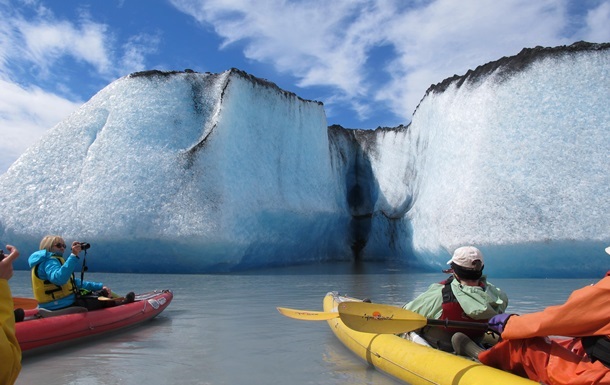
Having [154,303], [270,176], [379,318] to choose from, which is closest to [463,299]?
[379,318]

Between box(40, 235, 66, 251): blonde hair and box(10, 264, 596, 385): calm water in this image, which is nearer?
box(10, 264, 596, 385): calm water

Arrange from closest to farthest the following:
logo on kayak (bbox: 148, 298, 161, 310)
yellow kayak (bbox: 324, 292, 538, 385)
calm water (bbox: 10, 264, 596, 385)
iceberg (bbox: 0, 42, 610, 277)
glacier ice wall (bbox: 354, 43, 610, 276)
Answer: yellow kayak (bbox: 324, 292, 538, 385)
calm water (bbox: 10, 264, 596, 385)
logo on kayak (bbox: 148, 298, 161, 310)
glacier ice wall (bbox: 354, 43, 610, 276)
iceberg (bbox: 0, 42, 610, 277)

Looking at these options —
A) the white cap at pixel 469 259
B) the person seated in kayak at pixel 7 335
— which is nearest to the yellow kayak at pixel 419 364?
the white cap at pixel 469 259

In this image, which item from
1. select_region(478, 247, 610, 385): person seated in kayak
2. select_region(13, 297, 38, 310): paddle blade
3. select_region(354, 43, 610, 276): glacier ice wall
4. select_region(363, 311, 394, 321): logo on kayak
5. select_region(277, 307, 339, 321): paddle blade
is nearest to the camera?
select_region(478, 247, 610, 385): person seated in kayak

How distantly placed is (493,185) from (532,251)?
66.4 inches

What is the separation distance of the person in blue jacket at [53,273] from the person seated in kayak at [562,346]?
11.0 ft

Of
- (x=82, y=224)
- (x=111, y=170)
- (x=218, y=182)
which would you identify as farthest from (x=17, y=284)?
(x=218, y=182)

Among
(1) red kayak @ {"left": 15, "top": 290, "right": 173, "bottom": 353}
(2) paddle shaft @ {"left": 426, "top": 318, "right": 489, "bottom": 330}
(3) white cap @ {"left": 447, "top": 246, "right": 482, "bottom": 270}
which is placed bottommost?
(1) red kayak @ {"left": 15, "top": 290, "right": 173, "bottom": 353}

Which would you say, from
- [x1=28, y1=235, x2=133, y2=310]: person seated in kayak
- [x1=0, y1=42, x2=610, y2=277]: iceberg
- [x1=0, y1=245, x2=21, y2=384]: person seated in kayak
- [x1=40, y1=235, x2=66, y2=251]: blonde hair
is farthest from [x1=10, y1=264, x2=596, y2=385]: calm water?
[x1=0, y1=42, x2=610, y2=277]: iceberg

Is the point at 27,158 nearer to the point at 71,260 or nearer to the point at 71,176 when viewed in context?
the point at 71,176

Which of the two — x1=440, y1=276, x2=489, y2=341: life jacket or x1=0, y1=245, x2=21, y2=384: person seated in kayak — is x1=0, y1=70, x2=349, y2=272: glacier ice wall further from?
x1=0, y1=245, x2=21, y2=384: person seated in kayak

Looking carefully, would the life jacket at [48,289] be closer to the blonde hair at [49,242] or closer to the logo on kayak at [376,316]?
the blonde hair at [49,242]

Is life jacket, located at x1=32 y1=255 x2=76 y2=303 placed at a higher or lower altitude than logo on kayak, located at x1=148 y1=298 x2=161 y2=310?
higher

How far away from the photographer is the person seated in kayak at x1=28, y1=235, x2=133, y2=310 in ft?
14.4
